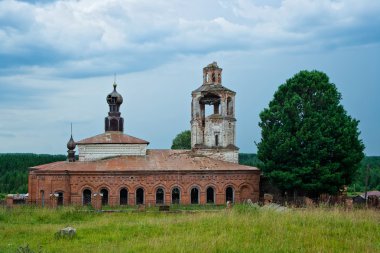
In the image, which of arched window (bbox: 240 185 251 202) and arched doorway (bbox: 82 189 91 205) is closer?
arched doorway (bbox: 82 189 91 205)

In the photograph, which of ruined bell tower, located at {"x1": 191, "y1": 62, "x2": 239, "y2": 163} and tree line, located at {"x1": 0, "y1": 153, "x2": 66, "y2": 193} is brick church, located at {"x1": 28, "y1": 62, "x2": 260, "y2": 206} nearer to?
ruined bell tower, located at {"x1": 191, "y1": 62, "x2": 239, "y2": 163}

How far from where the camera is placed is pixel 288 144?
33.2m

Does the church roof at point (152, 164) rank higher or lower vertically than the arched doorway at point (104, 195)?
higher

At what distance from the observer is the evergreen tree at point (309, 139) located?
3328 centimetres

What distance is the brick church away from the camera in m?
35.6

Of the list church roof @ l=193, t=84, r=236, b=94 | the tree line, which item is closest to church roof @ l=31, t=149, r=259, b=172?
church roof @ l=193, t=84, r=236, b=94

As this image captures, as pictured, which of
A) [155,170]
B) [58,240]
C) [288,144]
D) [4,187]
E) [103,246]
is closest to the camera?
[103,246]

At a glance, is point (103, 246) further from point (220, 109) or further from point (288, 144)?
point (220, 109)

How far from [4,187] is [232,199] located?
1900 inches

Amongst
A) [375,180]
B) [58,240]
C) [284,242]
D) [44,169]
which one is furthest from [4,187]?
[284,242]

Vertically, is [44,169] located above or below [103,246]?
above

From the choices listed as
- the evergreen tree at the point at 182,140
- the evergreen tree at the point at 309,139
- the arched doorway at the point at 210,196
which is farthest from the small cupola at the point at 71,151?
the evergreen tree at the point at 182,140

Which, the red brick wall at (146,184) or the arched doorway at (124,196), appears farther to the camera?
the arched doorway at (124,196)

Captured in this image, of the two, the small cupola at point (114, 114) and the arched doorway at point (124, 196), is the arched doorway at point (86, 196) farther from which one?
the small cupola at point (114, 114)
